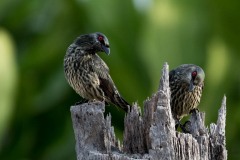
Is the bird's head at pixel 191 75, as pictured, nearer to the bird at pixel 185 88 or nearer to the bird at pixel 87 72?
the bird at pixel 185 88

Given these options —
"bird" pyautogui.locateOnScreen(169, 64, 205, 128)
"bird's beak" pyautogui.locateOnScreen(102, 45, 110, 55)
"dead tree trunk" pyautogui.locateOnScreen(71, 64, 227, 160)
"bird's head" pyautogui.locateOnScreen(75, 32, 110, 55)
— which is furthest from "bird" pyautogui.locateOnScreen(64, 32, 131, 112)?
"dead tree trunk" pyautogui.locateOnScreen(71, 64, 227, 160)

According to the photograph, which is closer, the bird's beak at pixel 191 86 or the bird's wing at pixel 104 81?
the bird's beak at pixel 191 86

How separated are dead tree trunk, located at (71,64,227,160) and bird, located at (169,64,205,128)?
202 centimetres

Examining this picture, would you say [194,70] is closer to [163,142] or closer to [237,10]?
[163,142]

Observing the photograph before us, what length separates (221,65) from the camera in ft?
46.4

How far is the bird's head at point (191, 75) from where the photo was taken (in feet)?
33.1

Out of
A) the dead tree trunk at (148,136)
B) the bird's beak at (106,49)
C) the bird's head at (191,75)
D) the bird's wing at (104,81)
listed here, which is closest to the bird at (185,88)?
the bird's head at (191,75)

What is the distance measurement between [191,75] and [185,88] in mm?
214

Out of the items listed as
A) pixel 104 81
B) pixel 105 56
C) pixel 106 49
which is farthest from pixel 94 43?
pixel 105 56

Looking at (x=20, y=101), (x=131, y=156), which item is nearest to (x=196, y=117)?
(x=131, y=156)

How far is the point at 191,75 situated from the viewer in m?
10.2

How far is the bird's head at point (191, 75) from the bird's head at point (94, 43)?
718mm

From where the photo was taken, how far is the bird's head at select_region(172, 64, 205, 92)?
33.1ft

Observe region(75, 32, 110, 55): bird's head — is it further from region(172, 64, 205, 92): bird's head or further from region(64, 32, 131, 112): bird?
region(172, 64, 205, 92): bird's head
